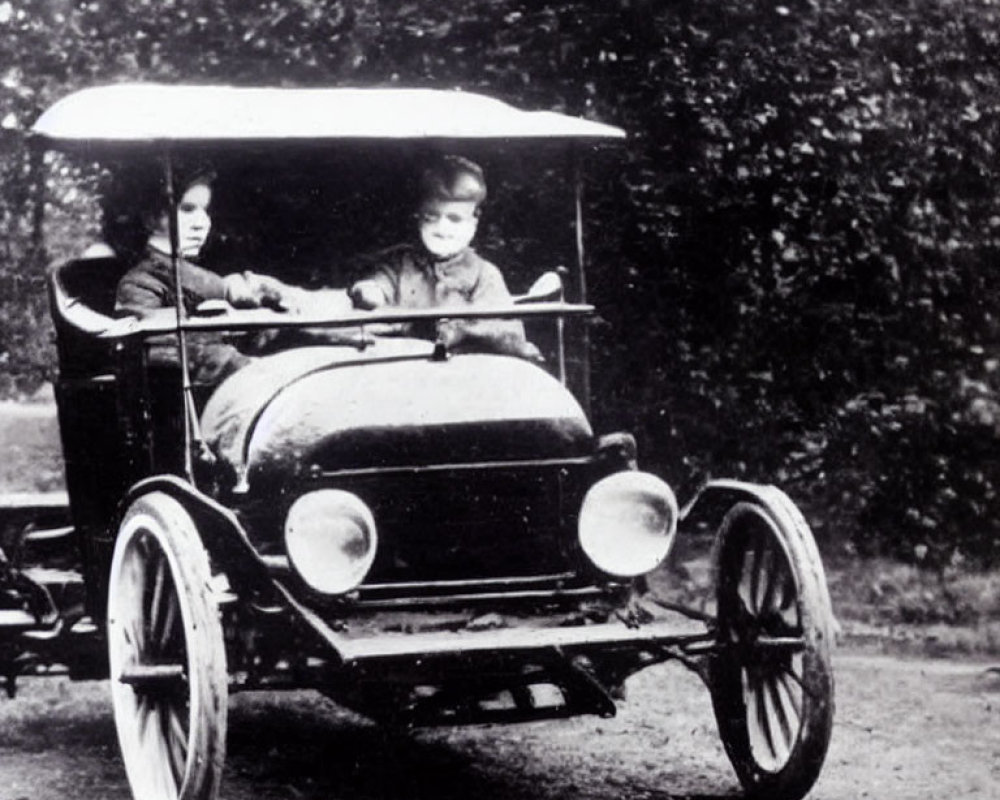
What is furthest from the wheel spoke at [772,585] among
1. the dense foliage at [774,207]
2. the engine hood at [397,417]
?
the dense foliage at [774,207]

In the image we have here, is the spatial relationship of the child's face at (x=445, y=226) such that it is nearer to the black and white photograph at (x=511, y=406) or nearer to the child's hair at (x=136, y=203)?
the black and white photograph at (x=511, y=406)

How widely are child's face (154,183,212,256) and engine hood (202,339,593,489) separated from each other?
93 cm

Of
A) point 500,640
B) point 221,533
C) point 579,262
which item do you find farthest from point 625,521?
point 579,262

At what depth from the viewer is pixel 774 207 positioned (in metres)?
10.0

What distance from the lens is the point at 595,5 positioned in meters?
9.86

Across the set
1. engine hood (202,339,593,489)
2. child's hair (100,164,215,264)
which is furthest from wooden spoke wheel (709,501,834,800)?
child's hair (100,164,215,264)

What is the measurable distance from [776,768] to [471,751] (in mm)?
1454

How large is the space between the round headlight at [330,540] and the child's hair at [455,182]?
174 centimetres

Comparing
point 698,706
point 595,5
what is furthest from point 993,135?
point 698,706

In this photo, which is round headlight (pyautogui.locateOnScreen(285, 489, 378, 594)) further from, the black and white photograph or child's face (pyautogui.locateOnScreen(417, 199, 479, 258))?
child's face (pyautogui.locateOnScreen(417, 199, 479, 258))

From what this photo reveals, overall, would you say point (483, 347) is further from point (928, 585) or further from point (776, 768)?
point (928, 585)

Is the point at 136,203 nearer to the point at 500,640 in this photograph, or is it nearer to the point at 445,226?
the point at 445,226

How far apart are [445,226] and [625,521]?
1.60 meters

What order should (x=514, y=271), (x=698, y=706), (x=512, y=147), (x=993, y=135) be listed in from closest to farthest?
(x=512, y=147) < (x=698, y=706) < (x=514, y=271) < (x=993, y=135)
